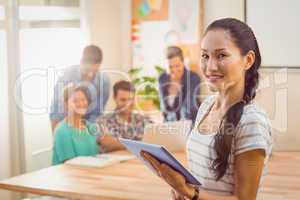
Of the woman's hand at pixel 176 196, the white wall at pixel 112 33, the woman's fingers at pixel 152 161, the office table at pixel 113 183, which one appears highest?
the white wall at pixel 112 33

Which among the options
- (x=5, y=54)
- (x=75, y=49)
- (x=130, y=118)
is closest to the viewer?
(x=130, y=118)

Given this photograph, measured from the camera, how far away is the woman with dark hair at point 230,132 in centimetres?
140

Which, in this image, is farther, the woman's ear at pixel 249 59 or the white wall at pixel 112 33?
the white wall at pixel 112 33

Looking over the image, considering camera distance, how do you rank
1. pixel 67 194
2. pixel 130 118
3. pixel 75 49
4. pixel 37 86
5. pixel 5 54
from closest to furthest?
pixel 67 194 < pixel 130 118 < pixel 5 54 < pixel 37 86 < pixel 75 49

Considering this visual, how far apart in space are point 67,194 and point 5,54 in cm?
205

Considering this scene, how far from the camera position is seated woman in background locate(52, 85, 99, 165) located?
3.18m

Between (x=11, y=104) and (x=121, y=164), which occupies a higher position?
(x=11, y=104)

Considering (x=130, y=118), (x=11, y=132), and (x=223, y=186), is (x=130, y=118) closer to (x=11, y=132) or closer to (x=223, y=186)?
(x=11, y=132)

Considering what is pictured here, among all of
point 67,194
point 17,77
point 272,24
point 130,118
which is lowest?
point 67,194

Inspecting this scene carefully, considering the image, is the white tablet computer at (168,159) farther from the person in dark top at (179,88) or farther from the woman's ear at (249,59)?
the person in dark top at (179,88)

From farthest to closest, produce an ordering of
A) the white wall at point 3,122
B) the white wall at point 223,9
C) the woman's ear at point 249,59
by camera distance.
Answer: the white wall at point 223,9 → the white wall at point 3,122 → the woman's ear at point 249,59

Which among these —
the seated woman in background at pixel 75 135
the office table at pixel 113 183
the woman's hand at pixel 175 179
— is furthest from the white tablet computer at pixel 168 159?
the seated woman in background at pixel 75 135

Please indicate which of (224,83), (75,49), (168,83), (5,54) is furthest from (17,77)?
(224,83)

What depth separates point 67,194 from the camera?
244 cm
